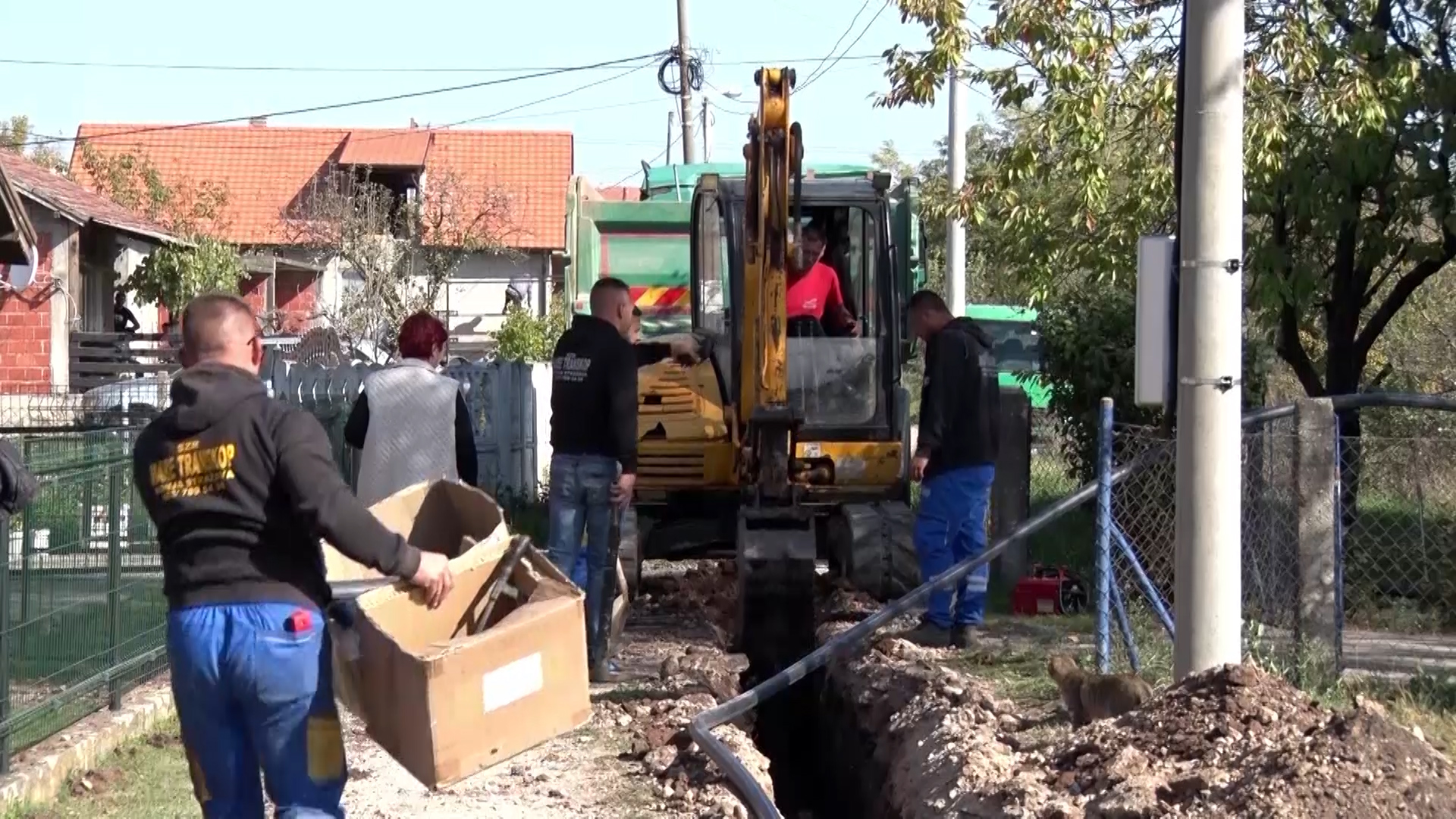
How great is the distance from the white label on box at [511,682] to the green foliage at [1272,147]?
8374 millimetres

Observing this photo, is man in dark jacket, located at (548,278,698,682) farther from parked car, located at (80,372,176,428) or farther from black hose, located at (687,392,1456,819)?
parked car, located at (80,372,176,428)

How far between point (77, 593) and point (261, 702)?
13.1 feet

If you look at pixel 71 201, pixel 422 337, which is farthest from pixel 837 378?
pixel 71 201

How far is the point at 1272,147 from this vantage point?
473 inches

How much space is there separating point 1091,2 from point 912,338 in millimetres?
3305

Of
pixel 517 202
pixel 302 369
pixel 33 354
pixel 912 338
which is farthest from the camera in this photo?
pixel 517 202

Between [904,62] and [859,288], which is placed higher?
[904,62]

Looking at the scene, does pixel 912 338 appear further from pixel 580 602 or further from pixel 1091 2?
pixel 580 602

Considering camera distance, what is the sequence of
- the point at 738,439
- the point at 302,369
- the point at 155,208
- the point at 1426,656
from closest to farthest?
the point at 1426,656 → the point at 738,439 → the point at 302,369 → the point at 155,208

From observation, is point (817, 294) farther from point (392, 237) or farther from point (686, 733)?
point (392, 237)

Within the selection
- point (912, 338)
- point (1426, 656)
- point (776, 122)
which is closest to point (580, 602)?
point (776, 122)

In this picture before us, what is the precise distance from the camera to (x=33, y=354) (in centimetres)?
2420

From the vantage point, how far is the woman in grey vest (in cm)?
798

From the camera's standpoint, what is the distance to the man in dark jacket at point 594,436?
8.80 meters
